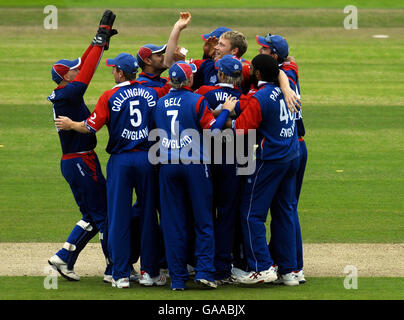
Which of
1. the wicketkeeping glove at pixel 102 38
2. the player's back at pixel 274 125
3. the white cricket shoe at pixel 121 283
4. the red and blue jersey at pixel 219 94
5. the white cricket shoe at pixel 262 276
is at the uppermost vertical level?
the wicketkeeping glove at pixel 102 38

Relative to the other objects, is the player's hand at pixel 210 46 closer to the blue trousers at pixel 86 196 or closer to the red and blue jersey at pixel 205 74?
the red and blue jersey at pixel 205 74

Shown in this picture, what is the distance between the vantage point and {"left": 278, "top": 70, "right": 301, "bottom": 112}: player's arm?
8797 mm

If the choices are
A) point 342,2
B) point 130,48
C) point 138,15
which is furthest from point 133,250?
point 342,2

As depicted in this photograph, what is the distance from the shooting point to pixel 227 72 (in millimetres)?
Answer: 8898

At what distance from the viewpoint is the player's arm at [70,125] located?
29.1ft

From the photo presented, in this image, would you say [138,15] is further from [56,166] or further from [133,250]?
[133,250]

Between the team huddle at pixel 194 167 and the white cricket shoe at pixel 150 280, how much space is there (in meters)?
0.01

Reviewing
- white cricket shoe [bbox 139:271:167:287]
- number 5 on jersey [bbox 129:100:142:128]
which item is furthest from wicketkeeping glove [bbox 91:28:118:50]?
white cricket shoe [bbox 139:271:167:287]

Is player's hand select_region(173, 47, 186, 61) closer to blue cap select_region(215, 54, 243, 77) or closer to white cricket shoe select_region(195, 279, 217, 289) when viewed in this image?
blue cap select_region(215, 54, 243, 77)

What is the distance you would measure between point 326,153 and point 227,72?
25.7 ft

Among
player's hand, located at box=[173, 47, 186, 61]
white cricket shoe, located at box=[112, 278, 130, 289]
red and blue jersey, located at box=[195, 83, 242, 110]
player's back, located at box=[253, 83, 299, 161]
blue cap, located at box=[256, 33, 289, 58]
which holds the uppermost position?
blue cap, located at box=[256, 33, 289, 58]

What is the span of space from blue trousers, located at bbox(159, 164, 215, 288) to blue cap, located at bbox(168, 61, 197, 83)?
0.83 meters

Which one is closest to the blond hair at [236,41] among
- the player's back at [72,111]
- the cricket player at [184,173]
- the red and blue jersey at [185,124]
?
the cricket player at [184,173]

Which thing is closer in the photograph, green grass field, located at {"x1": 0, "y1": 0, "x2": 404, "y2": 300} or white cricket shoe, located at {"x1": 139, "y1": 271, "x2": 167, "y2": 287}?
white cricket shoe, located at {"x1": 139, "y1": 271, "x2": 167, "y2": 287}
